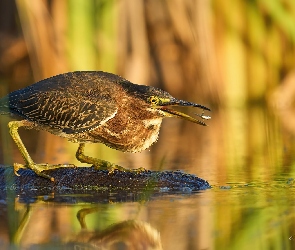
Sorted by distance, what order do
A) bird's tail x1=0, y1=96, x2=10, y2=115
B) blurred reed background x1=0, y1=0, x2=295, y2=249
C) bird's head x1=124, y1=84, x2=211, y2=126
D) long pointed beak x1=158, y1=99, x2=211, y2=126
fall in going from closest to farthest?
long pointed beak x1=158, y1=99, x2=211, y2=126 → bird's head x1=124, y1=84, x2=211, y2=126 → bird's tail x1=0, y1=96, x2=10, y2=115 → blurred reed background x1=0, y1=0, x2=295, y2=249

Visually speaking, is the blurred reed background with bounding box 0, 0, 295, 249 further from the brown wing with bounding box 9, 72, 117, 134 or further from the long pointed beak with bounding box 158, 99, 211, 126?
the long pointed beak with bounding box 158, 99, 211, 126

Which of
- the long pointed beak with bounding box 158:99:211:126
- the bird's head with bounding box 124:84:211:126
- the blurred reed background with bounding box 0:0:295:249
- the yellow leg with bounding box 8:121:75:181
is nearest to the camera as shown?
the long pointed beak with bounding box 158:99:211:126

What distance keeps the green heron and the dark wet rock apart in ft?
0.33

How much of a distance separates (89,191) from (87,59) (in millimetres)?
5478

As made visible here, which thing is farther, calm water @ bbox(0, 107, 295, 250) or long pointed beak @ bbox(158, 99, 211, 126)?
long pointed beak @ bbox(158, 99, 211, 126)

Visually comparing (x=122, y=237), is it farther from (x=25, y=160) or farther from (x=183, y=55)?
(x=183, y=55)

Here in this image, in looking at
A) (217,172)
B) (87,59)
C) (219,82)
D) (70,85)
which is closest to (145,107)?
(70,85)

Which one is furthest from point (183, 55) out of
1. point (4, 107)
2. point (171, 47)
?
point (4, 107)

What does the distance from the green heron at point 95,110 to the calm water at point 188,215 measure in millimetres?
644

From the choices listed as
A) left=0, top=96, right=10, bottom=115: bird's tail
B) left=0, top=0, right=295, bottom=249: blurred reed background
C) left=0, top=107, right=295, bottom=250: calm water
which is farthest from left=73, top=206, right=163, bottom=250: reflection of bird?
left=0, top=0, right=295, bottom=249: blurred reed background

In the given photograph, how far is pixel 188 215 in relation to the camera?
5.74 meters

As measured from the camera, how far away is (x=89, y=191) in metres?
6.74

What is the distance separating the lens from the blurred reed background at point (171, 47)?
11.7 m

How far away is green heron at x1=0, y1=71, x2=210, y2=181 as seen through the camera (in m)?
6.82
